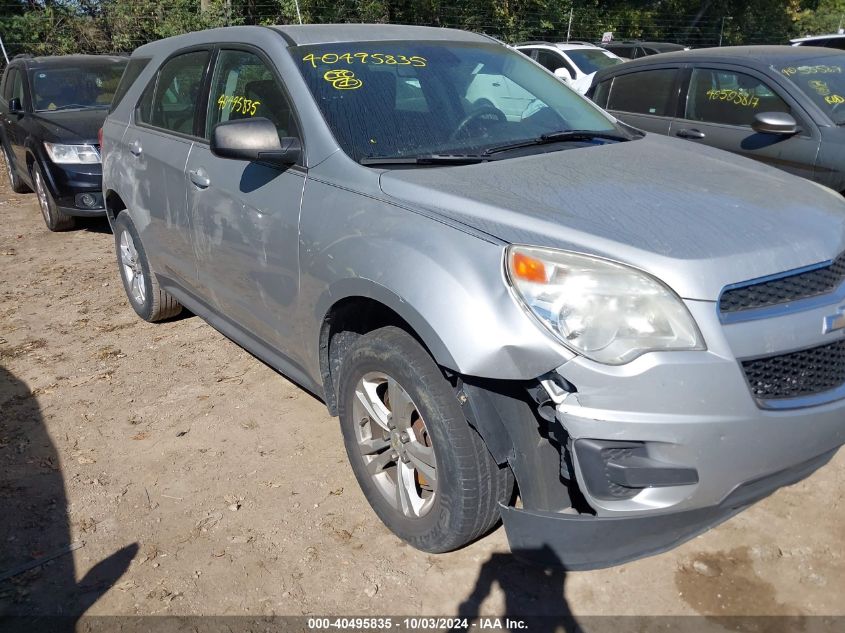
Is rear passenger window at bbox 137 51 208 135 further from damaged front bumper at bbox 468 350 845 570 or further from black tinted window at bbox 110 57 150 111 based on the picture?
damaged front bumper at bbox 468 350 845 570

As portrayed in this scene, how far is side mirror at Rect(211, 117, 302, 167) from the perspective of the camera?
9.87ft

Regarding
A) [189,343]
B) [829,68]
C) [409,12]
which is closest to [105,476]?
[189,343]

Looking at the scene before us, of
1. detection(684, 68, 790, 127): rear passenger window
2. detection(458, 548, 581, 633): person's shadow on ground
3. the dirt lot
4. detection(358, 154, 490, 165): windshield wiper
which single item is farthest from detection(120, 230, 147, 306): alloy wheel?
detection(684, 68, 790, 127): rear passenger window

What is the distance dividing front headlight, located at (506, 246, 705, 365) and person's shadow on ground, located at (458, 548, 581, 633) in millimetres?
750

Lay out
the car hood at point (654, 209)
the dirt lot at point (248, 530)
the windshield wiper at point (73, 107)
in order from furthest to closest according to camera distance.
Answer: the windshield wiper at point (73, 107) < the dirt lot at point (248, 530) < the car hood at point (654, 209)

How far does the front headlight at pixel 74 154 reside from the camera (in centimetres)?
746

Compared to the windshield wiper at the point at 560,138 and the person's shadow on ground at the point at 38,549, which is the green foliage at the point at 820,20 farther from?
the person's shadow on ground at the point at 38,549

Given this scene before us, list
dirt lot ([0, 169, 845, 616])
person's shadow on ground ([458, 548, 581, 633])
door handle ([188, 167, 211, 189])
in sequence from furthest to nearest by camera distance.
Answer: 1. door handle ([188, 167, 211, 189])
2. dirt lot ([0, 169, 845, 616])
3. person's shadow on ground ([458, 548, 581, 633])

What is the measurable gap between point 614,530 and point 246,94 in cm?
260

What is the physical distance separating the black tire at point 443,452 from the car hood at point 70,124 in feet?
19.6

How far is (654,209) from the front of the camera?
2455 millimetres

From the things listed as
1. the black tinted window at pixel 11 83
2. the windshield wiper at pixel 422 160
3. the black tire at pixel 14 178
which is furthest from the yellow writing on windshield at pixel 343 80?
the black tire at pixel 14 178

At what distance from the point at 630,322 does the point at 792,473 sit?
2.52ft

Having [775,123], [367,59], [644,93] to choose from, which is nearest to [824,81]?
[775,123]
